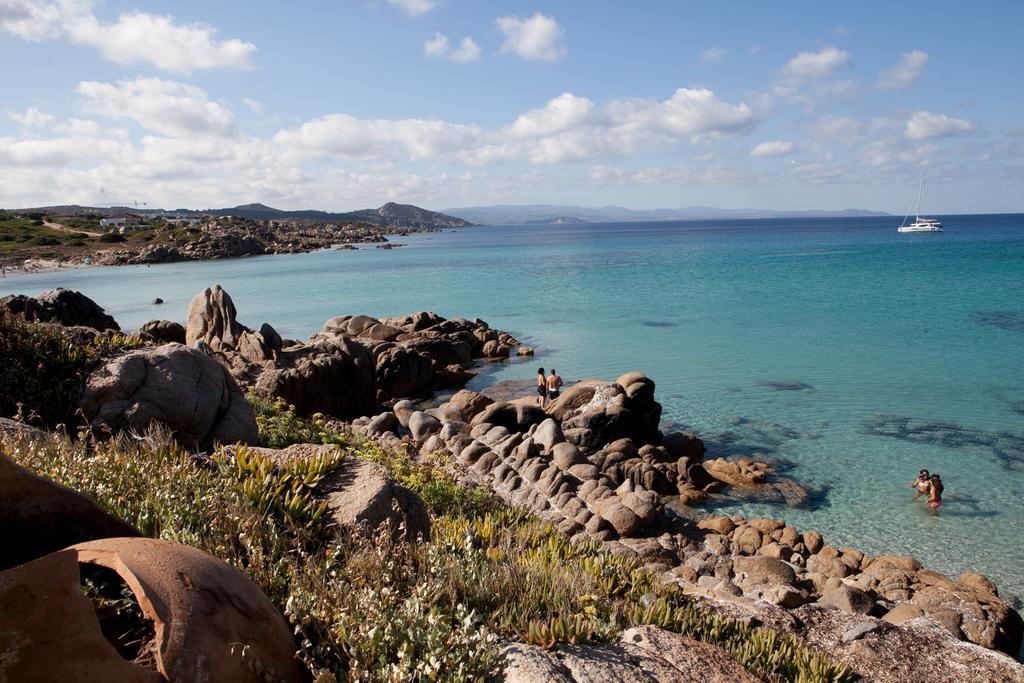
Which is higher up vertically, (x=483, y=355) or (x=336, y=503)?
(x=336, y=503)

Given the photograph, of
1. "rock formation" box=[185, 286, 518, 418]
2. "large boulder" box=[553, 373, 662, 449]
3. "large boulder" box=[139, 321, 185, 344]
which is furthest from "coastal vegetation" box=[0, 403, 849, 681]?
"large boulder" box=[139, 321, 185, 344]

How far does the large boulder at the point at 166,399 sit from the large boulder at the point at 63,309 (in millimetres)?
13216

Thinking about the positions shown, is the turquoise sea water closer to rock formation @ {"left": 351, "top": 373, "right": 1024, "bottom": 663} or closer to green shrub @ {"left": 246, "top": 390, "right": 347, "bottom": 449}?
rock formation @ {"left": 351, "top": 373, "right": 1024, "bottom": 663}

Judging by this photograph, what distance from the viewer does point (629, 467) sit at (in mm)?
18047

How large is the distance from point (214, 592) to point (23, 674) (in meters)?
1.00

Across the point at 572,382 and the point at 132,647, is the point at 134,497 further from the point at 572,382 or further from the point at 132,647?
the point at 572,382

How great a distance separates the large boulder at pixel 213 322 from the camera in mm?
26312

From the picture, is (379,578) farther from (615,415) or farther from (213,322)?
(213,322)

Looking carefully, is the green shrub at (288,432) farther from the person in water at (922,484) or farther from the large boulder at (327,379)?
the person in water at (922,484)

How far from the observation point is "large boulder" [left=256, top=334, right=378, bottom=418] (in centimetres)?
2164

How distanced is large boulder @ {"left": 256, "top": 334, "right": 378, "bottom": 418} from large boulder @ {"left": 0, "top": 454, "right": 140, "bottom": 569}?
54.3ft

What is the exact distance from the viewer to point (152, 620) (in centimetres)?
392

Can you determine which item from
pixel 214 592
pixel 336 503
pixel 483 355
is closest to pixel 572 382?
pixel 483 355

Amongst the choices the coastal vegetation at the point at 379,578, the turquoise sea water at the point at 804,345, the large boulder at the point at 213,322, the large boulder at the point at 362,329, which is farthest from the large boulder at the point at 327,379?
the coastal vegetation at the point at 379,578
